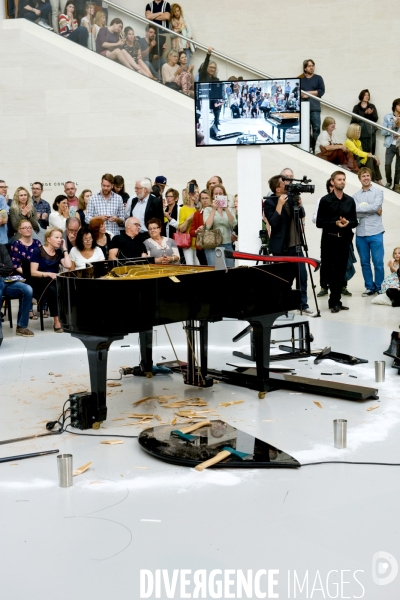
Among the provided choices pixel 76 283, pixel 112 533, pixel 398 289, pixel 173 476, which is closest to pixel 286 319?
pixel 398 289

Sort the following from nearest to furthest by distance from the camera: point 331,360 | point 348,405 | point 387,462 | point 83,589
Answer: point 83,589
point 387,462
point 348,405
point 331,360

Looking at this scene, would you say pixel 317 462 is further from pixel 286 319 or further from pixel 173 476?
pixel 286 319

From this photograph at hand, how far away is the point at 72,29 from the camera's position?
14141 millimetres

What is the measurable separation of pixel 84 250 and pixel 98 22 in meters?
5.98

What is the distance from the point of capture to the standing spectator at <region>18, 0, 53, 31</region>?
14.2 meters

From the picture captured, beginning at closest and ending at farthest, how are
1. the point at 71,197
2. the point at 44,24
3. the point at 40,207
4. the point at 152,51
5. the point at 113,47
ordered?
the point at 40,207
the point at 71,197
the point at 152,51
the point at 113,47
the point at 44,24

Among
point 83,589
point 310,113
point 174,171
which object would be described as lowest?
point 83,589

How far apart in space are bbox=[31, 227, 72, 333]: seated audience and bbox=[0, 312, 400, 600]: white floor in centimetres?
308

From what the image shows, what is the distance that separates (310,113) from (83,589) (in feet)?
36.8

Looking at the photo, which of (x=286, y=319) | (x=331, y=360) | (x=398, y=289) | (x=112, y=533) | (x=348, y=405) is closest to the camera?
(x=112, y=533)

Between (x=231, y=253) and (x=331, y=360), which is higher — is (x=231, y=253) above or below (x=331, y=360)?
above

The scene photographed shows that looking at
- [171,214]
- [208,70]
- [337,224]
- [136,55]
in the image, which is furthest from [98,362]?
[136,55]

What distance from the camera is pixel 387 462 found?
16.4 ft

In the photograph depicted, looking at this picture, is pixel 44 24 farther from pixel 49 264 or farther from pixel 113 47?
pixel 49 264
